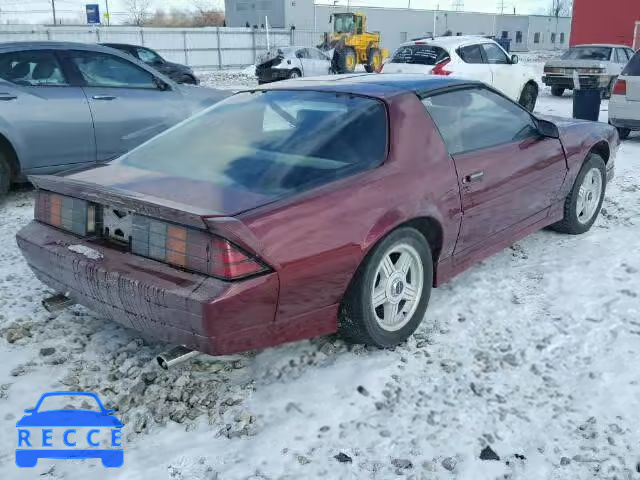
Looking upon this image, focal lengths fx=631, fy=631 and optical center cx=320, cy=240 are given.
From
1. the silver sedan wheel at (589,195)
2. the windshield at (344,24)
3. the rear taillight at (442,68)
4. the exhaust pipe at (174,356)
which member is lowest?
the exhaust pipe at (174,356)

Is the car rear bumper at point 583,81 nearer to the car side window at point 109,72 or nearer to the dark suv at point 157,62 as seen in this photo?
the dark suv at point 157,62

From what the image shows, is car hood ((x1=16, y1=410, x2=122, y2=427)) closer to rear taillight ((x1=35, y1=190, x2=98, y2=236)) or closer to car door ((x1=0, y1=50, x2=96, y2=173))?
rear taillight ((x1=35, y1=190, x2=98, y2=236))

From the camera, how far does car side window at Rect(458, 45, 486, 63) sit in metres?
12.2

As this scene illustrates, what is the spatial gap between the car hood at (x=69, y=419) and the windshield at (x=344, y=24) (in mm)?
30283

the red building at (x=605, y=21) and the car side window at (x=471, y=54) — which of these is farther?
the red building at (x=605, y=21)

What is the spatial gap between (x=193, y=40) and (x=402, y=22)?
29766 millimetres

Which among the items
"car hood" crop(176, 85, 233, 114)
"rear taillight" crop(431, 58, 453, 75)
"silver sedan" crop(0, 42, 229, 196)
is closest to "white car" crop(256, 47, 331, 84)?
"rear taillight" crop(431, 58, 453, 75)

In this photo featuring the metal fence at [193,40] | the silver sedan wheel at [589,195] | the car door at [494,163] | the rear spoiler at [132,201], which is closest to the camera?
the rear spoiler at [132,201]

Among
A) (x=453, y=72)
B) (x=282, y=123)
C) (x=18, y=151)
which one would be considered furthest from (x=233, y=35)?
(x=282, y=123)

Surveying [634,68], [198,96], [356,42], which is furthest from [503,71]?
[356,42]

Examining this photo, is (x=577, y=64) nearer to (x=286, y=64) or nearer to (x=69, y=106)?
(x=286, y=64)

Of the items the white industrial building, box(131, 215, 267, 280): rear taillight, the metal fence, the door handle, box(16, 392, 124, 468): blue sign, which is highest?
the white industrial building

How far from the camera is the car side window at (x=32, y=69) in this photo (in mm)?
5805

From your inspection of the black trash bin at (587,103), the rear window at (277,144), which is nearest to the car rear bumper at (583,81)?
the black trash bin at (587,103)
